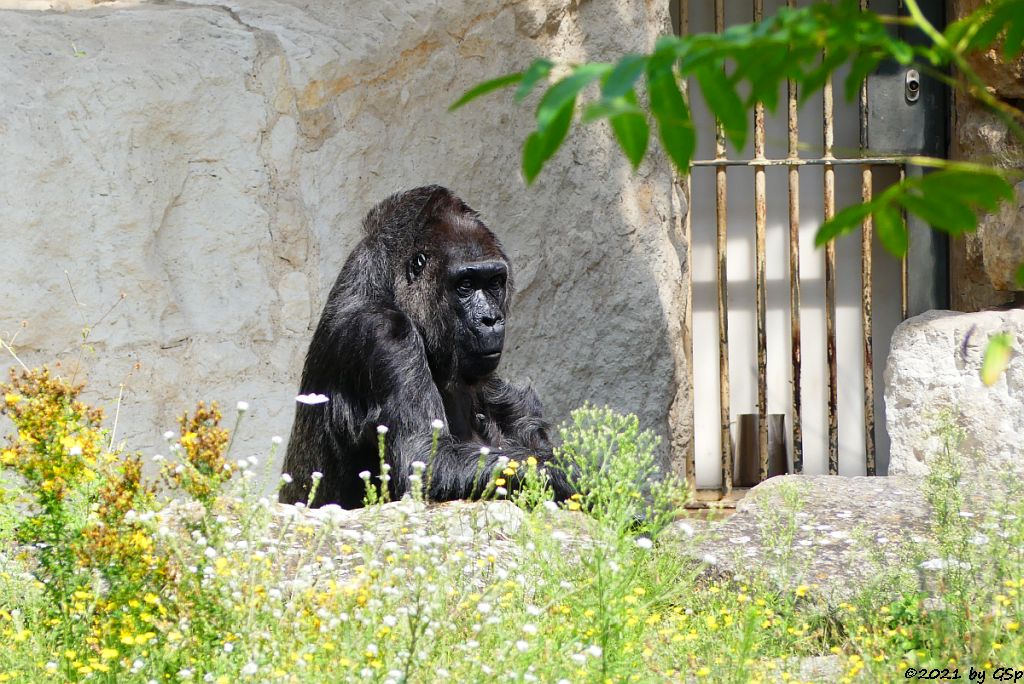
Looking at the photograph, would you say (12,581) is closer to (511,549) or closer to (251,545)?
(251,545)

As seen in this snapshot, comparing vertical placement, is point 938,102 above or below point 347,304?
above

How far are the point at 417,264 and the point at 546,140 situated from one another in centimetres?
358

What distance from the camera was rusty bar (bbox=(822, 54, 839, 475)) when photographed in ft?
21.6

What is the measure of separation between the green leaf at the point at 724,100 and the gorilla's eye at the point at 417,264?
138 inches

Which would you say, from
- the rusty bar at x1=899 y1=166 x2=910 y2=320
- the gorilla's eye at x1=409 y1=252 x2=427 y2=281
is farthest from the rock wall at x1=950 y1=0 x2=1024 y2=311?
the gorilla's eye at x1=409 y1=252 x2=427 y2=281

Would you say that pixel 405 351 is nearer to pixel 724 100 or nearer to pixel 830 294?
pixel 830 294

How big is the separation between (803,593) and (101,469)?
1.84 metres

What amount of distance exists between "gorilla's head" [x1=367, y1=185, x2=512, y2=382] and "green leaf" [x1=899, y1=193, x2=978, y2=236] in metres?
3.49

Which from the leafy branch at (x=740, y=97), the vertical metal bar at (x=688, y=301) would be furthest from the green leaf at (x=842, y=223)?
the vertical metal bar at (x=688, y=301)

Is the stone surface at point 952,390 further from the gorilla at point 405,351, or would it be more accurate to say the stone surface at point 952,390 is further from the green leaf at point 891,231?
the green leaf at point 891,231

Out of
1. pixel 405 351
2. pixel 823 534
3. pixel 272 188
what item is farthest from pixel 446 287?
pixel 823 534

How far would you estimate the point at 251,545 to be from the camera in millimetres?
2463

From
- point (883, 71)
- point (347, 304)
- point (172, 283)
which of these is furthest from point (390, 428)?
point (883, 71)

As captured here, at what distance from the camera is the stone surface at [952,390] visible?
18.8 ft
